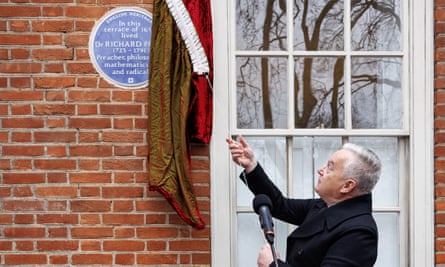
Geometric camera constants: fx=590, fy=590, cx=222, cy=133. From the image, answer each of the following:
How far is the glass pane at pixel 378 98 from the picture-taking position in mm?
3670

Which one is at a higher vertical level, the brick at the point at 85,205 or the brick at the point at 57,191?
the brick at the point at 57,191

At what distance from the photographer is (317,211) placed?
3080 mm

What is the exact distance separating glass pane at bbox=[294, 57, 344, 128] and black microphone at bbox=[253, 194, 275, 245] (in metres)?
0.89

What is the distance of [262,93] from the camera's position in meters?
3.66

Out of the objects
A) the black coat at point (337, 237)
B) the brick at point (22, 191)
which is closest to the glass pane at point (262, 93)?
the black coat at point (337, 237)

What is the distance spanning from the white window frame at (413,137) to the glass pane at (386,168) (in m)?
0.11

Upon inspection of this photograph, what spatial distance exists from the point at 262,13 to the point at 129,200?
4.62ft

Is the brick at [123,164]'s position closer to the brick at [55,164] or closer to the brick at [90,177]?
the brick at [90,177]

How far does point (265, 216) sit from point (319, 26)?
143 cm

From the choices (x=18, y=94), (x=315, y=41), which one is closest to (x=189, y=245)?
(x=18, y=94)

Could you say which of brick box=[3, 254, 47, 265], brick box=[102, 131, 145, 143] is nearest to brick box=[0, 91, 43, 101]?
brick box=[102, 131, 145, 143]

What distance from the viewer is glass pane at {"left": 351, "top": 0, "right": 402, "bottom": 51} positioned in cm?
367

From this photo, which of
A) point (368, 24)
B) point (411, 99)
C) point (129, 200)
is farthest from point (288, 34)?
point (129, 200)

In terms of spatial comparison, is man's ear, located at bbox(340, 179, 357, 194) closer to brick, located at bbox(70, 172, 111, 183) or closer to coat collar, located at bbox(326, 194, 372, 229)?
coat collar, located at bbox(326, 194, 372, 229)
